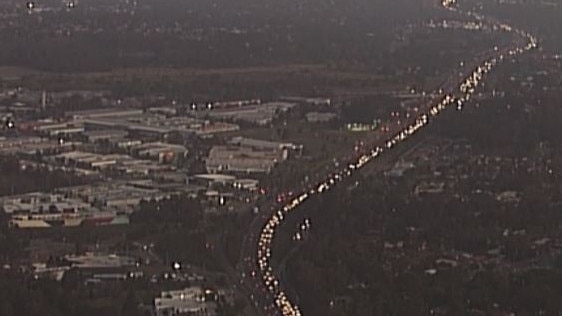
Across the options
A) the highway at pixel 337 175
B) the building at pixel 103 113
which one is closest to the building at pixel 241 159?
the highway at pixel 337 175

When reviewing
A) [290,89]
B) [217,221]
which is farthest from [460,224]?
[290,89]

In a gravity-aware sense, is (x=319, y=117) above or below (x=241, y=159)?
below

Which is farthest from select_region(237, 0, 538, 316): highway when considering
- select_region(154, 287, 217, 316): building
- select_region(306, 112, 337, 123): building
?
select_region(306, 112, 337, 123): building

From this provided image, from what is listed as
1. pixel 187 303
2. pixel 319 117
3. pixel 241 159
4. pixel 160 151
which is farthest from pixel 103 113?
pixel 187 303

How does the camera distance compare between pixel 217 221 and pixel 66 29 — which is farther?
pixel 66 29

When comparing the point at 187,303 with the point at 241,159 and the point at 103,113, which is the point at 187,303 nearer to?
the point at 241,159

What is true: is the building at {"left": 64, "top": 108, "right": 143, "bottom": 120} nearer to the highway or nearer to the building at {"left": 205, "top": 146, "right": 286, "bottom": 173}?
the highway

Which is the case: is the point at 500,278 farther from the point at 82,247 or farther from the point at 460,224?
the point at 82,247

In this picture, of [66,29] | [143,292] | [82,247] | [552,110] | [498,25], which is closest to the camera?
[143,292]
